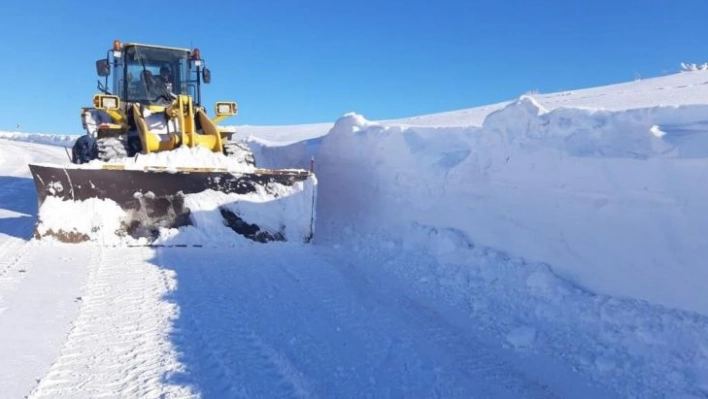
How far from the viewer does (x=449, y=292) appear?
531cm

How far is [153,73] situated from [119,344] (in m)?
7.07

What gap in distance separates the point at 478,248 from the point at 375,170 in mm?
2880

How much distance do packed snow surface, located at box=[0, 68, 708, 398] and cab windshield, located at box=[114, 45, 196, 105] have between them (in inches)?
124

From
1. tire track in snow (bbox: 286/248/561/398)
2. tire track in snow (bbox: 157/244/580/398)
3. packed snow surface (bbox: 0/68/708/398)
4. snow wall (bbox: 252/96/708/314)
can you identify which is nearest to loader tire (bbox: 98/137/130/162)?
packed snow surface (bbox: 0/68/708/398)

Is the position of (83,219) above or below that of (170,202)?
below

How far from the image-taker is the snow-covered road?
333cm

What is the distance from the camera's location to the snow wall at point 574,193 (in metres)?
4.29

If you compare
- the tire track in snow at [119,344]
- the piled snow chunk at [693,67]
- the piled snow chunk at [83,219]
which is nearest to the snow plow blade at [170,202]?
the piled snow chunk at [83,219]

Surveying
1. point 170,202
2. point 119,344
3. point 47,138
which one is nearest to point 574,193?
point 119,344

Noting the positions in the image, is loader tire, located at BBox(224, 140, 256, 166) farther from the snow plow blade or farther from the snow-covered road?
the snow-covered road

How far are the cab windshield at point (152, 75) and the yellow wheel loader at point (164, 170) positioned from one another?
2 centimetres

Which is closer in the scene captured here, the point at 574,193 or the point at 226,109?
the point at 574,193

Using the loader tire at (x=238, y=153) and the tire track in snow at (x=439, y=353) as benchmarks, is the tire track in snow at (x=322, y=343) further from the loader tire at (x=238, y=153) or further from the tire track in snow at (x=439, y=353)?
the loader tire at (x=238, y=153)

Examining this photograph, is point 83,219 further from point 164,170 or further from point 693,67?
point 693,67
